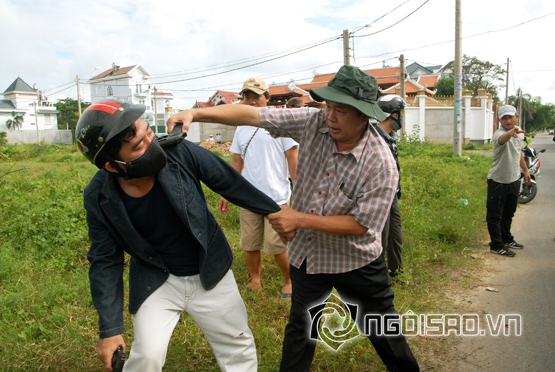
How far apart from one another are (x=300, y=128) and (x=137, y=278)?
3.98ft

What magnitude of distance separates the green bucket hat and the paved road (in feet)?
6.75

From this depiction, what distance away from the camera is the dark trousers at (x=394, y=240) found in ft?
14.2

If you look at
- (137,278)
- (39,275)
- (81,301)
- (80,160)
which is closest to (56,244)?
(39,275)

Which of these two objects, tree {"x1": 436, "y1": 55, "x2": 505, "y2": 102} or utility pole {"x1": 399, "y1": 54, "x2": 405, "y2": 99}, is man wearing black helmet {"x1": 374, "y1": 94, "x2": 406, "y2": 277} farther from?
tree {"x1": 436, "y1": 55, "x2": 505, "y2": 102}

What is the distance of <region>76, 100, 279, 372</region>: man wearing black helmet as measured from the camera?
2.09 metres

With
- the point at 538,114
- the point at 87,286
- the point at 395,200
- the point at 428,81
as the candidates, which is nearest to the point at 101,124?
the point at 87,286

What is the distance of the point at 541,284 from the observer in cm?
466

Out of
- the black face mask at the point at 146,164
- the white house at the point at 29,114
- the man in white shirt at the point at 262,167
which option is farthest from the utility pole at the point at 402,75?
the white house at the point at 29,114

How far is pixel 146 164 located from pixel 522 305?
12.3ft

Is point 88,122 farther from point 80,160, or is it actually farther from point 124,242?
point 80,160

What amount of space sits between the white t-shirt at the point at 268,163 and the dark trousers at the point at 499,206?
3.13m

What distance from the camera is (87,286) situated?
4199mm

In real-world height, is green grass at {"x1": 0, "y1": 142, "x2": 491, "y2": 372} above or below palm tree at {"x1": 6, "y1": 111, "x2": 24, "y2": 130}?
below

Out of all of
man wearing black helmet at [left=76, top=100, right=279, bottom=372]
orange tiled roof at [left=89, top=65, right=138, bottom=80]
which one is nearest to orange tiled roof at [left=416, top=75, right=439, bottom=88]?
orange tiled roof at [left=89, top=65, right=138, bottom=80]
